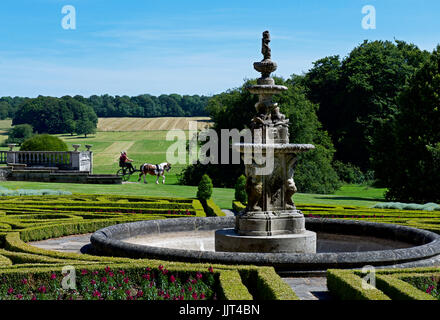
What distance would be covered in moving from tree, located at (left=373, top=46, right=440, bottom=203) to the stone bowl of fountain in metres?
17.1

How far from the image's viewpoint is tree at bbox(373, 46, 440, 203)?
1192 inches

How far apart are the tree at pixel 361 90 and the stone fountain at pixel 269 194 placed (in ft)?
119

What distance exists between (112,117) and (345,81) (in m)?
59.7

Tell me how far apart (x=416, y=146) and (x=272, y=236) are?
21.3 m

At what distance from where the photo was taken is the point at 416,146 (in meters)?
30.8

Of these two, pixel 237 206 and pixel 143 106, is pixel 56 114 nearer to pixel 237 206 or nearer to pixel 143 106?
pixel 143 106

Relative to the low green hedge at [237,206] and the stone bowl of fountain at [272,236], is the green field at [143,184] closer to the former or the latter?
the low green hedge at [237,206]

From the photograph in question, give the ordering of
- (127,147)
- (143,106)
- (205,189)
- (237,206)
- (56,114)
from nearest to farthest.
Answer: (237,206) → (205,189) → (127,147) → (56,114) → (143,106)

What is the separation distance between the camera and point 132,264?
9539mm

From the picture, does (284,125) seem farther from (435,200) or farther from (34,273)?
(435,200)

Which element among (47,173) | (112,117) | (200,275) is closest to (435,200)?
(47,173)

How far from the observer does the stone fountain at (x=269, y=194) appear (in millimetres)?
11789

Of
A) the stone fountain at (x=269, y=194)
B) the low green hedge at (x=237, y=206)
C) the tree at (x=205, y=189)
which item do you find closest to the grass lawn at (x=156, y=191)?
the tree at (x=205, y=189)

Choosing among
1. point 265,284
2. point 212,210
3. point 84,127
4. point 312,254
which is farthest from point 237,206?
point 84,127
